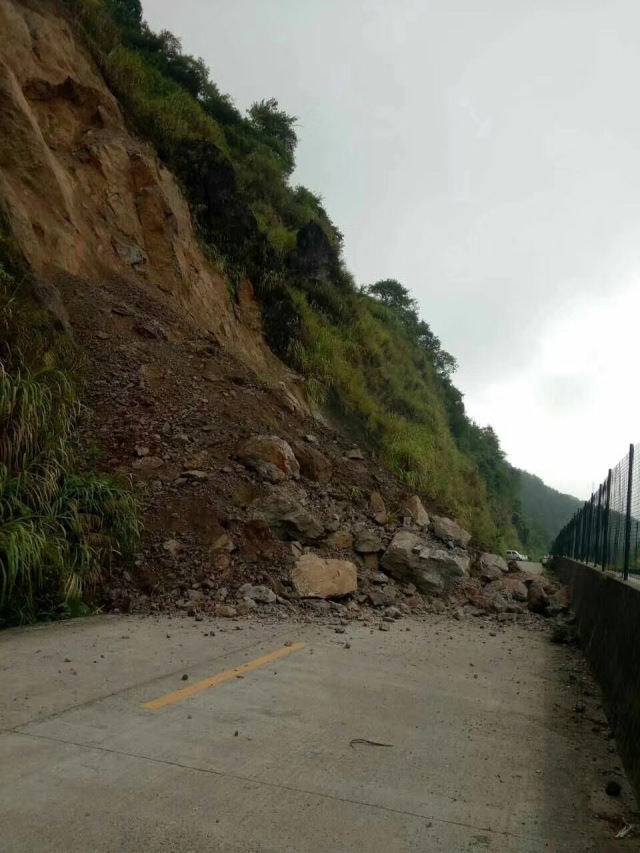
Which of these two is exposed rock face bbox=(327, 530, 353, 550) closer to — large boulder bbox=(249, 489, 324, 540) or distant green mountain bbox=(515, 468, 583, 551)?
large boulder bbox=(249, 489, 324, 540)

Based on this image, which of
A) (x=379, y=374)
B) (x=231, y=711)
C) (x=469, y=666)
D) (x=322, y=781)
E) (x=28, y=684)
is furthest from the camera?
(x=379, y=374)

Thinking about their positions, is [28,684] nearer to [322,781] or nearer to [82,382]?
[322,781]

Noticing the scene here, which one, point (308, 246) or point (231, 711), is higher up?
point (308, 246)

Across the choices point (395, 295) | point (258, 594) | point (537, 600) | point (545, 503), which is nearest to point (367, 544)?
point (258, 594)

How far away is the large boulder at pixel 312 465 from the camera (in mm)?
13469

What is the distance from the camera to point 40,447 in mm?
8945

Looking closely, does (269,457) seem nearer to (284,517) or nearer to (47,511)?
(284,517)

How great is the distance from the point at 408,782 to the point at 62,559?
531 centimetres

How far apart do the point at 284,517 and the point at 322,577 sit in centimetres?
129

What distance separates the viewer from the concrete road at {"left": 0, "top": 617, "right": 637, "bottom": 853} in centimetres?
321

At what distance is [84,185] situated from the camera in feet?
54.6

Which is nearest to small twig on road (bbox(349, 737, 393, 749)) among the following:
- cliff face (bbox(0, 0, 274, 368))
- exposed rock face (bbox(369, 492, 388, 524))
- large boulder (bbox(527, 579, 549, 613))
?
large boulder (bbox(527, 579, 549, 613))

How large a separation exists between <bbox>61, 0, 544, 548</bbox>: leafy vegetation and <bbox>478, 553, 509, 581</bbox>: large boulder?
519cm

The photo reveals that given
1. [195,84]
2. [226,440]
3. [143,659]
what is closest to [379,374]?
[195,84]
